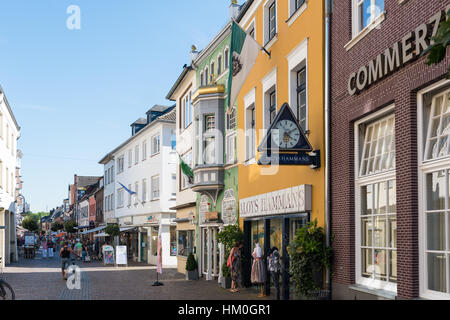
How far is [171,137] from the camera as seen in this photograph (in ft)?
124

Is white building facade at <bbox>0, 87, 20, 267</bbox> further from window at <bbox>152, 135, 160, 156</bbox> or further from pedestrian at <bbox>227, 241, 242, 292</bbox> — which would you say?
pedestrian at <bbox>227, 241, 242, 292</bbox>

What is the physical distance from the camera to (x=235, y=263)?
60.1 ft

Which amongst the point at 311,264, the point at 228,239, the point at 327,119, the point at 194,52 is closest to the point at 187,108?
the point at 194,52

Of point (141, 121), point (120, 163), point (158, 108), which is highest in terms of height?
point (158, 108)

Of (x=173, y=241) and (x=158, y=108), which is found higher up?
(x=158, y=108)

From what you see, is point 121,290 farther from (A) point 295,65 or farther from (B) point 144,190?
(B) point 144,190

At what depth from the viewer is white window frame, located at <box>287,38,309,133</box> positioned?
45.5 ft

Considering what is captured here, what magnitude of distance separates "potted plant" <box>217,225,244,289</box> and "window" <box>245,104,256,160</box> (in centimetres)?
254

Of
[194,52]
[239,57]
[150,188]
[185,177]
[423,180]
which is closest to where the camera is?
[423,180]

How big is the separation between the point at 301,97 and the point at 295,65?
85 cm

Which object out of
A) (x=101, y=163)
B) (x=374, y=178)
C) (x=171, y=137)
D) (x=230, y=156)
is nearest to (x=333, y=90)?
(x=374, y=178)

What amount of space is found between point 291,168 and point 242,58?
360 cm

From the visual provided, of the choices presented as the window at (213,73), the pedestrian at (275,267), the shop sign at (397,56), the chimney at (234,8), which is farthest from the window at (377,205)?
the window at (213,73)

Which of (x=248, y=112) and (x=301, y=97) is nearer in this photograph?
(x=301, y=97)
